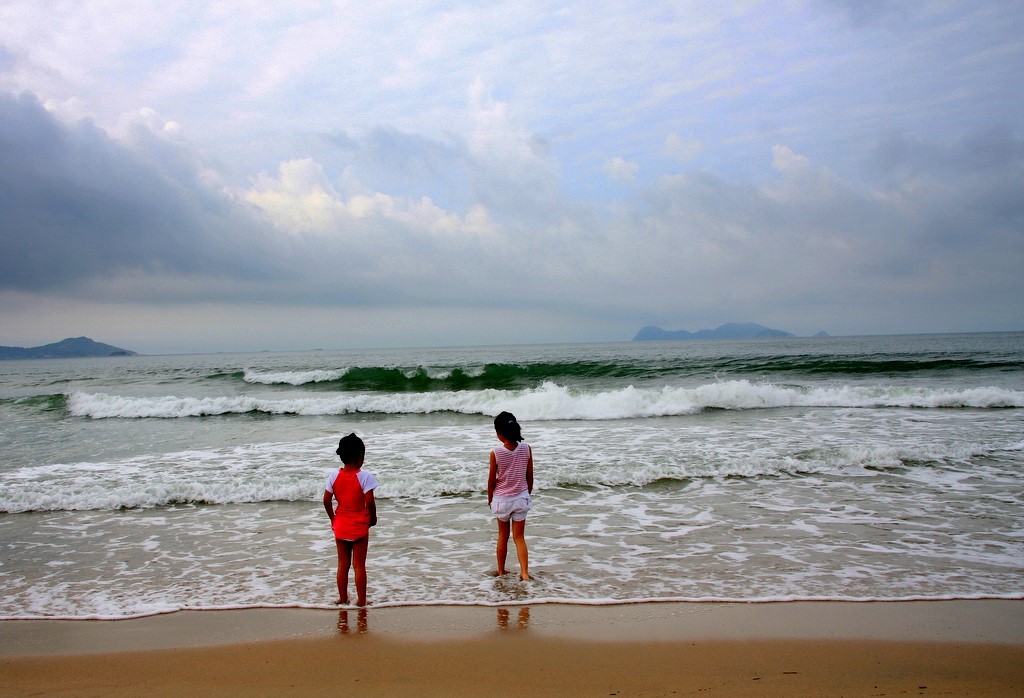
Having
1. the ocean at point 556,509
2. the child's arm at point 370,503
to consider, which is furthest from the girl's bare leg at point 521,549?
the child's arm at point 370,503

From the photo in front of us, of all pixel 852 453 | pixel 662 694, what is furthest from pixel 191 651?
pixel 852 453

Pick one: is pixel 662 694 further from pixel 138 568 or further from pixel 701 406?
pixel 701 406

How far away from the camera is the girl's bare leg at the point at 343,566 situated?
16.3ft

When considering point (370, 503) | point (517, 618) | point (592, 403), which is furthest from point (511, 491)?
point (592, 403)

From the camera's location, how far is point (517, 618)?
465 cm

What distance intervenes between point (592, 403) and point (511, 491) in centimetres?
1345

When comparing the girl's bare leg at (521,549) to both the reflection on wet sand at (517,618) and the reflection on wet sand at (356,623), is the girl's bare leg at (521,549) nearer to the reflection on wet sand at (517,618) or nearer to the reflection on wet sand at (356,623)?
the reflection on wet sand at (517,618)

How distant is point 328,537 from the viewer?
22.9ft

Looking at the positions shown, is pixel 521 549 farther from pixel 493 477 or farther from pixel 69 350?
pixel 69 350

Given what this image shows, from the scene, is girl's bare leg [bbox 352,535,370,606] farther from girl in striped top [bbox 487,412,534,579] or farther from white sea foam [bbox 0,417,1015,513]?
white sea foam [bbox 0,417,1015,513]

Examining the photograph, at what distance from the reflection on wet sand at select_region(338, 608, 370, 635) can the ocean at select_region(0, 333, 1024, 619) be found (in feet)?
0.81

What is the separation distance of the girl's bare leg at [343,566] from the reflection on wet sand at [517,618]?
52.0 inches

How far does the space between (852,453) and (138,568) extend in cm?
1083

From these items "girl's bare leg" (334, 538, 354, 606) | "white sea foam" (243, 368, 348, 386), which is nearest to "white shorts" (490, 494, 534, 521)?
"girl's bare leg" (334, 538, 354, 606)
